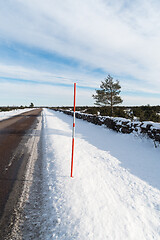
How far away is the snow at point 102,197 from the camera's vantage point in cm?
192

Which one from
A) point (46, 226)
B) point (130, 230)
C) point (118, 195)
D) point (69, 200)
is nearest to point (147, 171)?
point (118, 195)

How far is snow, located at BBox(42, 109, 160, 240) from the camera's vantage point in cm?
192

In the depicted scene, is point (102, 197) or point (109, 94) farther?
point (109, 94)

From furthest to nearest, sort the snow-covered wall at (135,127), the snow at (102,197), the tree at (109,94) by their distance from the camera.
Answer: the tree at (109,94)
the snow-covered wall at (135,127)
the snow at (102,197)

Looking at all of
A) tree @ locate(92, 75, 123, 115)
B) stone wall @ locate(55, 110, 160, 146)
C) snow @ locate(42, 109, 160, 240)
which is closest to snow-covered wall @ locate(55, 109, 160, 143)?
stone wall @ locate(55, 110, 160, 146)

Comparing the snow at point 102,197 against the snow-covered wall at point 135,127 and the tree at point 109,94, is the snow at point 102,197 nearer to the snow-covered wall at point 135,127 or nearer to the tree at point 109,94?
the snow-covered wall at point 135,127

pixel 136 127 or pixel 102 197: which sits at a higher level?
pixel 136 127

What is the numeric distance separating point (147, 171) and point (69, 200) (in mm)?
2500

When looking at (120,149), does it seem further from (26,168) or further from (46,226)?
(46,226)

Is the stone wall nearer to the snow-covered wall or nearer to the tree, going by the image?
the snow-covered wall

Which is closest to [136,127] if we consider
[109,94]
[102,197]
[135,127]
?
[135,127]

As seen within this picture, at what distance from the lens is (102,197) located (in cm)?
262

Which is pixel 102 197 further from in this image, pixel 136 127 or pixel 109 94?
pixel 109 94

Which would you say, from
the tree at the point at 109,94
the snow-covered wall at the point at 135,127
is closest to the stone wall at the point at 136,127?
the snow-covered wall at the point at 135,127
